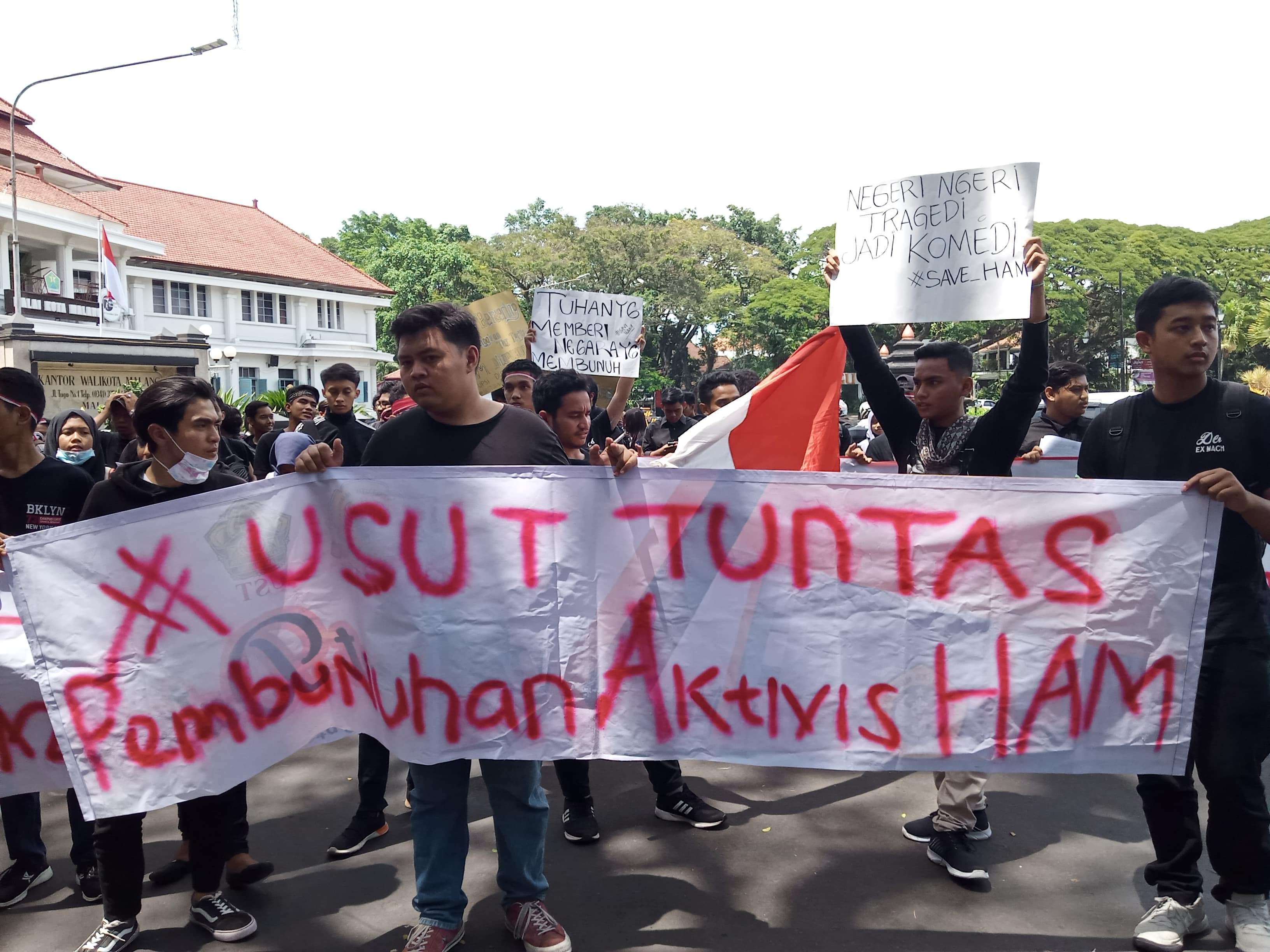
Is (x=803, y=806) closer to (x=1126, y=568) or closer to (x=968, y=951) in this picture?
(x=968, y=951)

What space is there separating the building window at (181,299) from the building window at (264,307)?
10.5 feet

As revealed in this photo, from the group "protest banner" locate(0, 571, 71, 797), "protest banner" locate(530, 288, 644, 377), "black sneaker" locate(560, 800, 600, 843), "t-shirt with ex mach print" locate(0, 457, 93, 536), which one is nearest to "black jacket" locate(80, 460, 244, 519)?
"t-shirt with ex mach print" locate(0, 457, 93, 536)

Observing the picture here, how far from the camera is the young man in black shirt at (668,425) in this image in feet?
25.4

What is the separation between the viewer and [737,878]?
348 centimetres

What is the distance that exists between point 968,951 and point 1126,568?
46.1 inches

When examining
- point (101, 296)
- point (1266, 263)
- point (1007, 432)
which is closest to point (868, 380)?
point (1007, 432)

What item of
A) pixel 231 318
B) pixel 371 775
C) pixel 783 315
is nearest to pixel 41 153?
pixel 231 318

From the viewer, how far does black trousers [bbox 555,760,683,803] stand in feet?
12.8

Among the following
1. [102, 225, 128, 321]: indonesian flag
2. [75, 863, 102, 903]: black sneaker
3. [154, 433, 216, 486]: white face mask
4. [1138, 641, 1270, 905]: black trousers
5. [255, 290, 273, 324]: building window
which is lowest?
[75, 863, 102, 903]: black sneaker

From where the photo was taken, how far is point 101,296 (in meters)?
24.7

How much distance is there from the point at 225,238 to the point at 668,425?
134 feet

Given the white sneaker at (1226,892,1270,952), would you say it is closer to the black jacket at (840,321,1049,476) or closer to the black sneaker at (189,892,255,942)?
the black jacket at (840,321,1049,476)

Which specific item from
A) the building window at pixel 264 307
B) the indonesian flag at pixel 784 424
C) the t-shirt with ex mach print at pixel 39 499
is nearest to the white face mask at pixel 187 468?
the t-shirt with ex mach print at pixel 39 499

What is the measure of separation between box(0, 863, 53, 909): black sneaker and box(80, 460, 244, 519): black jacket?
1.27 m
